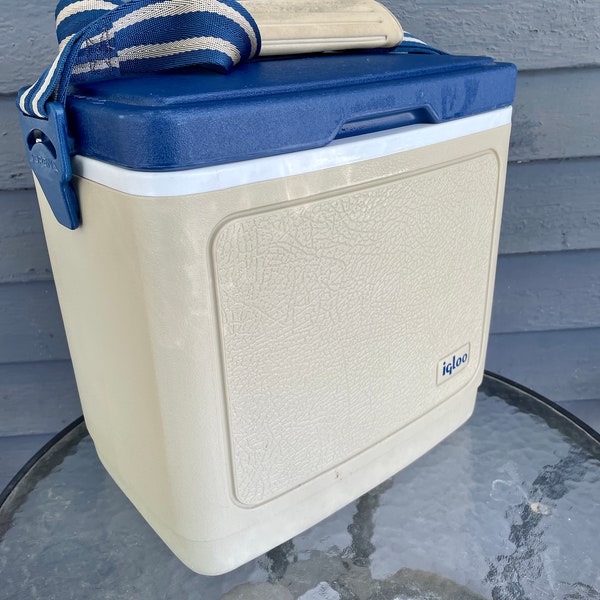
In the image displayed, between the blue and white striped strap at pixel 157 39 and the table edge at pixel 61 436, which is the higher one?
the blue and white striped strap at pixel 157 39

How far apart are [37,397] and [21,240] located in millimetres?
241

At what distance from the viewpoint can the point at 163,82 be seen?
1.31 ft

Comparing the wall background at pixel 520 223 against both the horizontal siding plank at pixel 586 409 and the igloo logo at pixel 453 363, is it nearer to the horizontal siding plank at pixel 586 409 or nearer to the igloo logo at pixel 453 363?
the horizontal siding plank at pixel 586 409

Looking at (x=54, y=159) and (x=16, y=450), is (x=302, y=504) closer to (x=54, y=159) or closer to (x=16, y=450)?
(x=54, y=159)

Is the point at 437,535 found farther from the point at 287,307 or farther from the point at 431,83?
the point at 431,83

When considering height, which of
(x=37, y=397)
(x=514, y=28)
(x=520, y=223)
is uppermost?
(x=514, y=28)

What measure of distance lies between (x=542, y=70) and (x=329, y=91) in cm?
48

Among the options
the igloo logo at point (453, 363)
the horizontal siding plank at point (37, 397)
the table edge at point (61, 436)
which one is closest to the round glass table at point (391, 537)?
the table edge at point (61, 436)

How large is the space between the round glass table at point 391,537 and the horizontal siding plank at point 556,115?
0.35 metres

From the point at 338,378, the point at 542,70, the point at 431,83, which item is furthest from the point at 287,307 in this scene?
the point at 542,70

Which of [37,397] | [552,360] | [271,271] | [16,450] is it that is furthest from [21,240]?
[552,360]

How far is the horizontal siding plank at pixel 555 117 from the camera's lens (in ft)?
2.51

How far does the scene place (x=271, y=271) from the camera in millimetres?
408

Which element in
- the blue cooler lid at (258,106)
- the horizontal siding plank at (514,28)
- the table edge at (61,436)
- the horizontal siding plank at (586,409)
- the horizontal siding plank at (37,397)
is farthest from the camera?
the horizontal siding plank at (586,409)
